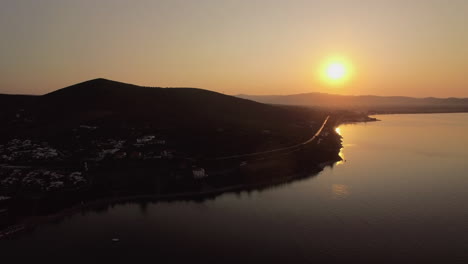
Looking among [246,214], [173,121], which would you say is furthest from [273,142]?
[246,214]

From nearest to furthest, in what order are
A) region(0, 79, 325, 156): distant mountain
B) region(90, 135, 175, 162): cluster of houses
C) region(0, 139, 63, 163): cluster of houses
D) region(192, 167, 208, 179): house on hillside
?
region(192, 167, 208, 179): house on hillside
region(0, 139, 63, 163): cluster of houses
region(90, 135, 175, 162): cluster of houses
region(0, 79, 325, 156): distant mountain

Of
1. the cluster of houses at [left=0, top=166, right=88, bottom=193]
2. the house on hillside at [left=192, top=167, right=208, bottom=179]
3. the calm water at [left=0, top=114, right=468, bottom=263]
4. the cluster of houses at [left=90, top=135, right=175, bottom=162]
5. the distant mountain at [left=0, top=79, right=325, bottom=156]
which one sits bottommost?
the calm water at [left=0, top=114, right=468, bottom=263]

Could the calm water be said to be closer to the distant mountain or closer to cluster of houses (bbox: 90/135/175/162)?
cluster of houses (bbox: 90/135/175/162)

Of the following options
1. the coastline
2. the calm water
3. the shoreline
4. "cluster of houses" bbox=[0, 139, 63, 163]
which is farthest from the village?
the calm water

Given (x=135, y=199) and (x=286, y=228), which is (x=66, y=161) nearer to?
(x=135, y=199)

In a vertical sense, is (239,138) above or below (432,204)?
above

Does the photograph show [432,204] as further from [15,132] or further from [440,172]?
[15,132]

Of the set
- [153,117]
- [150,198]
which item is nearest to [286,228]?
[150,198]
